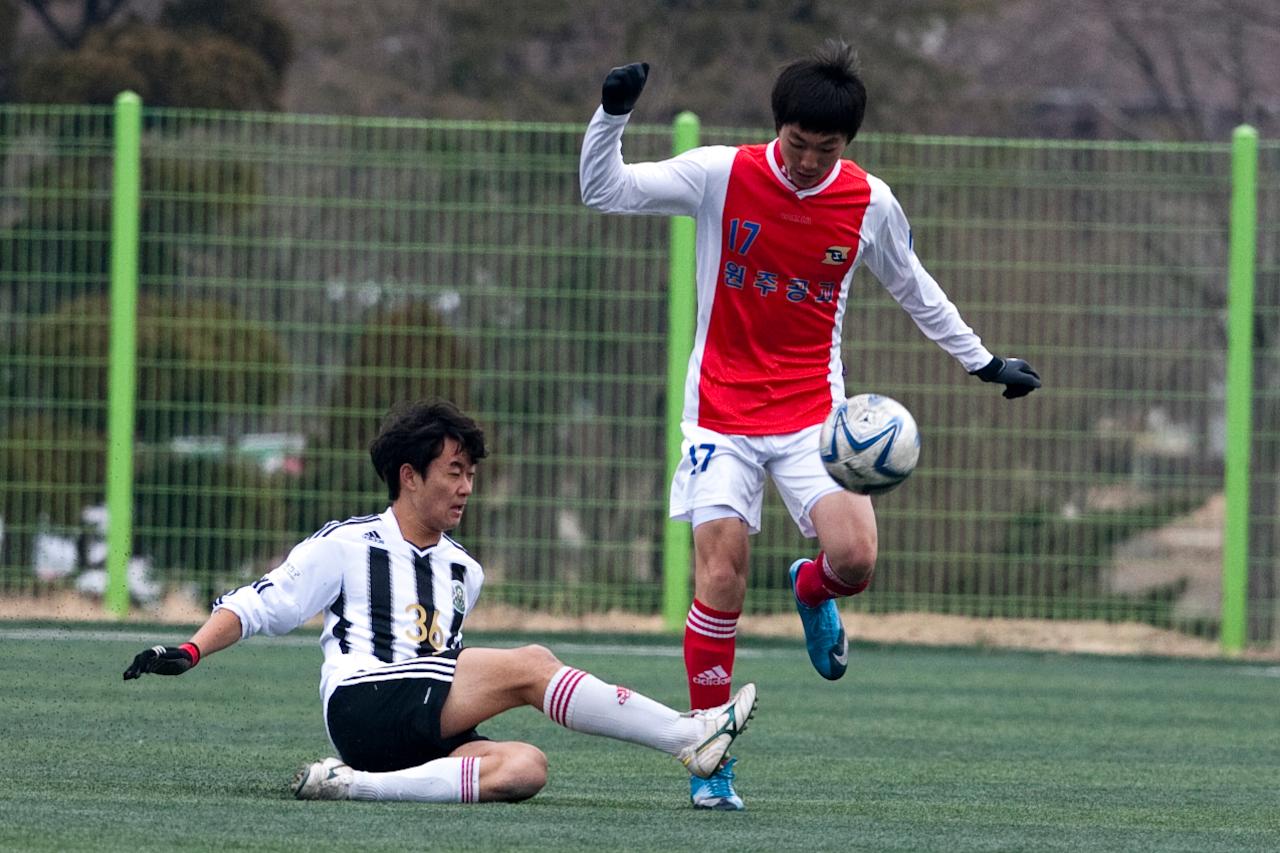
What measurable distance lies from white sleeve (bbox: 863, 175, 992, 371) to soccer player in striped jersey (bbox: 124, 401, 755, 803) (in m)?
1.43

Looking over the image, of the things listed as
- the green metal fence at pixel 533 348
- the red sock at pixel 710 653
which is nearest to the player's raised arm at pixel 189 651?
the red sock at pixel 710 653

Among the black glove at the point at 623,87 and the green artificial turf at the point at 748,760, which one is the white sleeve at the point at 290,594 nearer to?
the green artificial turf at the point at 748,760

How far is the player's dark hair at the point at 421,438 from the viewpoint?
220 inches

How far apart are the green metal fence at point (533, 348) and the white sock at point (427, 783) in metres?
6.62

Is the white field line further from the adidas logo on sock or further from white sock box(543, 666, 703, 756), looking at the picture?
white sock box(543, 666, 703, 756)

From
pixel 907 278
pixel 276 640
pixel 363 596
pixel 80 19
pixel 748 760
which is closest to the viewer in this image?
pixel 363 596

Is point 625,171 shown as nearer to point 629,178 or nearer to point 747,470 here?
point 629,178

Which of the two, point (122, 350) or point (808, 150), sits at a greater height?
point (808, 150)

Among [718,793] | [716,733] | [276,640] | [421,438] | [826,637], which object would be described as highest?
[421,438]

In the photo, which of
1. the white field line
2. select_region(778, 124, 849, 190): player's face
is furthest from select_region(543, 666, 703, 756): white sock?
the white field line

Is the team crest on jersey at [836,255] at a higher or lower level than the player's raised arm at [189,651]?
higher

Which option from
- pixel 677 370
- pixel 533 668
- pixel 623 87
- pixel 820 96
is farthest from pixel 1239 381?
pixel 533 668

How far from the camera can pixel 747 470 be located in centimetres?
620

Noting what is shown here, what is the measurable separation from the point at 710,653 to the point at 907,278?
4.30 ft
